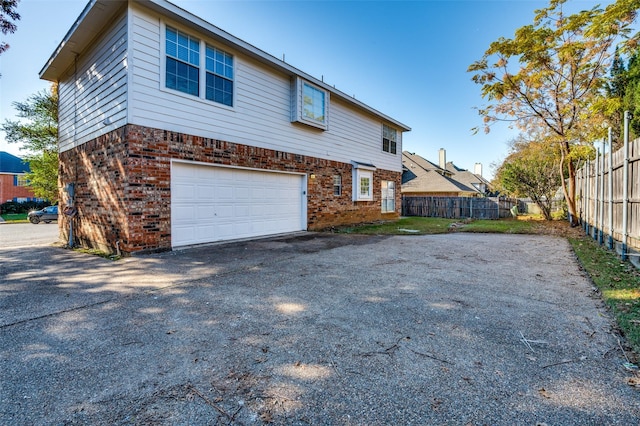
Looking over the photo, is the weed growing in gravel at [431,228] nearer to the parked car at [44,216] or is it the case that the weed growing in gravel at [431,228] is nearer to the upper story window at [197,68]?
the upper story window at [197,68]

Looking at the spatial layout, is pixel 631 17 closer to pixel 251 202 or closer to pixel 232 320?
pixel 251 202

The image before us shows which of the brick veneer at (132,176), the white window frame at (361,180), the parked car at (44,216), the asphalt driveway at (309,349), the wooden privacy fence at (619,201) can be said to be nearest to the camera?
the asphalt driveway at (309,349)

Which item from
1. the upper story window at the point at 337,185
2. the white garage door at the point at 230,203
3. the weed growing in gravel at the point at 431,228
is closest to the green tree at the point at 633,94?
the weed growing in gravel at the point at 431,228

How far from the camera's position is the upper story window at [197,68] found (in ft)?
22.8

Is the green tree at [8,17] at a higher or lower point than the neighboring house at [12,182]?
higher

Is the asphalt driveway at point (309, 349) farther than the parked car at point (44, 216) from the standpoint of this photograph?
No

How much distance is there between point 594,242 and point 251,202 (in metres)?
9.54

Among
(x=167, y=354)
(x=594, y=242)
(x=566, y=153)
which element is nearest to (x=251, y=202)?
(x=167, y=354)

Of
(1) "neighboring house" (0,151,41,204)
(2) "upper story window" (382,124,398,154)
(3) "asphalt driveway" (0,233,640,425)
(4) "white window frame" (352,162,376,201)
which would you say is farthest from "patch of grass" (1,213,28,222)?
(2) "upper story window" (382,124,398,154)

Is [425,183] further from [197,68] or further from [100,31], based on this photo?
[100,31]

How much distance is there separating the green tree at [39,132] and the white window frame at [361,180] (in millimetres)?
19017

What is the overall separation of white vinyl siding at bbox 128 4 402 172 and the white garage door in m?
0.97

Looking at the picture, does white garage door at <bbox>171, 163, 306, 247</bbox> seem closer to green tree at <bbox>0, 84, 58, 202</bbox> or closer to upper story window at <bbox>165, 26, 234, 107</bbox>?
upper story window at <bbox>165, 26, 234, 107</bbox>

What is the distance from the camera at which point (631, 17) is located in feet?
31.3
